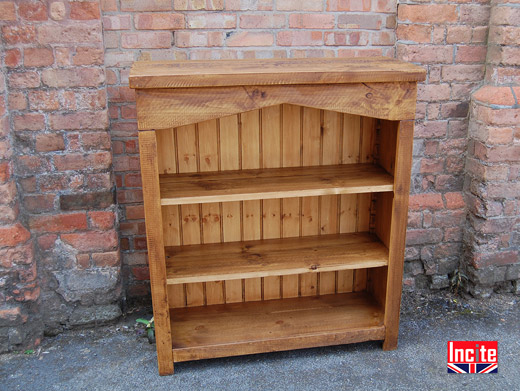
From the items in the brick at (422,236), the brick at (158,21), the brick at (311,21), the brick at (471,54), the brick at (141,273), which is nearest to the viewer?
the brick at (158,21)

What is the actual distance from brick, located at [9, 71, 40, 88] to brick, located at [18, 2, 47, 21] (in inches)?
9.8

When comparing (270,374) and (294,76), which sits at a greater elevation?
(294,76)

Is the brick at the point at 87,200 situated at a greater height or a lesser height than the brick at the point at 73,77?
lesser

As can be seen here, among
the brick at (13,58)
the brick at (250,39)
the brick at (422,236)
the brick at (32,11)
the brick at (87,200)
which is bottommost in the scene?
the brick at (422,236)

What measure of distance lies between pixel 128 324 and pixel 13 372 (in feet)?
1.98

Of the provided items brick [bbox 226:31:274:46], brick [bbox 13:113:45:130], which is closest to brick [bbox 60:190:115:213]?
brick [bbox 13:113:45:130]

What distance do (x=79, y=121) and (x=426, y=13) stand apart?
6.05 feet

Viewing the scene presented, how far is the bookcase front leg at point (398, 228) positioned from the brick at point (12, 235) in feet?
5.84

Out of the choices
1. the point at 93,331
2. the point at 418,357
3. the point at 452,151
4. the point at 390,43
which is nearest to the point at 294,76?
the point at 390,43

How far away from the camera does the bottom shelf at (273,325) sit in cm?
250

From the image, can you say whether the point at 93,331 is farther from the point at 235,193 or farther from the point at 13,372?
the point at 235,193

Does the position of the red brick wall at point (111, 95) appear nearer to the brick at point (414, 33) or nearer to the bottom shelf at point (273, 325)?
the brick at point (414, 33)

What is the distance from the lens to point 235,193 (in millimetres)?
2318

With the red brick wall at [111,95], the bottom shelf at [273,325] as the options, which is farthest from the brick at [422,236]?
the bottom shelf at [273,325]
